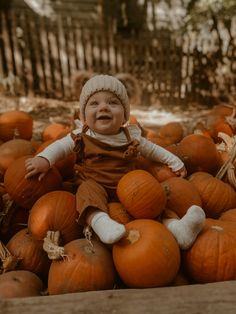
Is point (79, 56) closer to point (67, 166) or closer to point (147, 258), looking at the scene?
point (67, 166)

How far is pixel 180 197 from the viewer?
6.08ft

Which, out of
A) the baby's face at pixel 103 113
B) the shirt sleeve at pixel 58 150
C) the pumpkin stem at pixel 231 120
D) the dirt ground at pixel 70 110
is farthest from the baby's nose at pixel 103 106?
the dirt ground at pixel 70 110

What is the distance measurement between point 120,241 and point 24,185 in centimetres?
63

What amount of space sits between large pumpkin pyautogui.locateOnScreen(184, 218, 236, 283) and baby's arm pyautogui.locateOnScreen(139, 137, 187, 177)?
0.61m

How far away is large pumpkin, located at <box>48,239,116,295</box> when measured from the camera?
1418mm

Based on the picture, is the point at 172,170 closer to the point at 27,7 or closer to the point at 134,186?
the point at 134,186

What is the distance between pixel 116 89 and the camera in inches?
78.1

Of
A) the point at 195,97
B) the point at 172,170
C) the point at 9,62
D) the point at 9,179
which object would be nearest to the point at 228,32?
the point at 195,97

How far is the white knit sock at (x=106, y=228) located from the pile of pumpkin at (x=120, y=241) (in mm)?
51

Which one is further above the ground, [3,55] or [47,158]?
[3,55]

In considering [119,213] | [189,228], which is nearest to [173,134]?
[119,213]

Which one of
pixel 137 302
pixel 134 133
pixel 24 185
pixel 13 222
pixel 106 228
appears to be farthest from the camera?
pixel 134 133

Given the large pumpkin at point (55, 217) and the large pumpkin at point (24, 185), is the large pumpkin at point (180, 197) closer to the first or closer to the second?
the large pumpkin at point (55, 217)

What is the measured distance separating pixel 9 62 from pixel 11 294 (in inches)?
303
